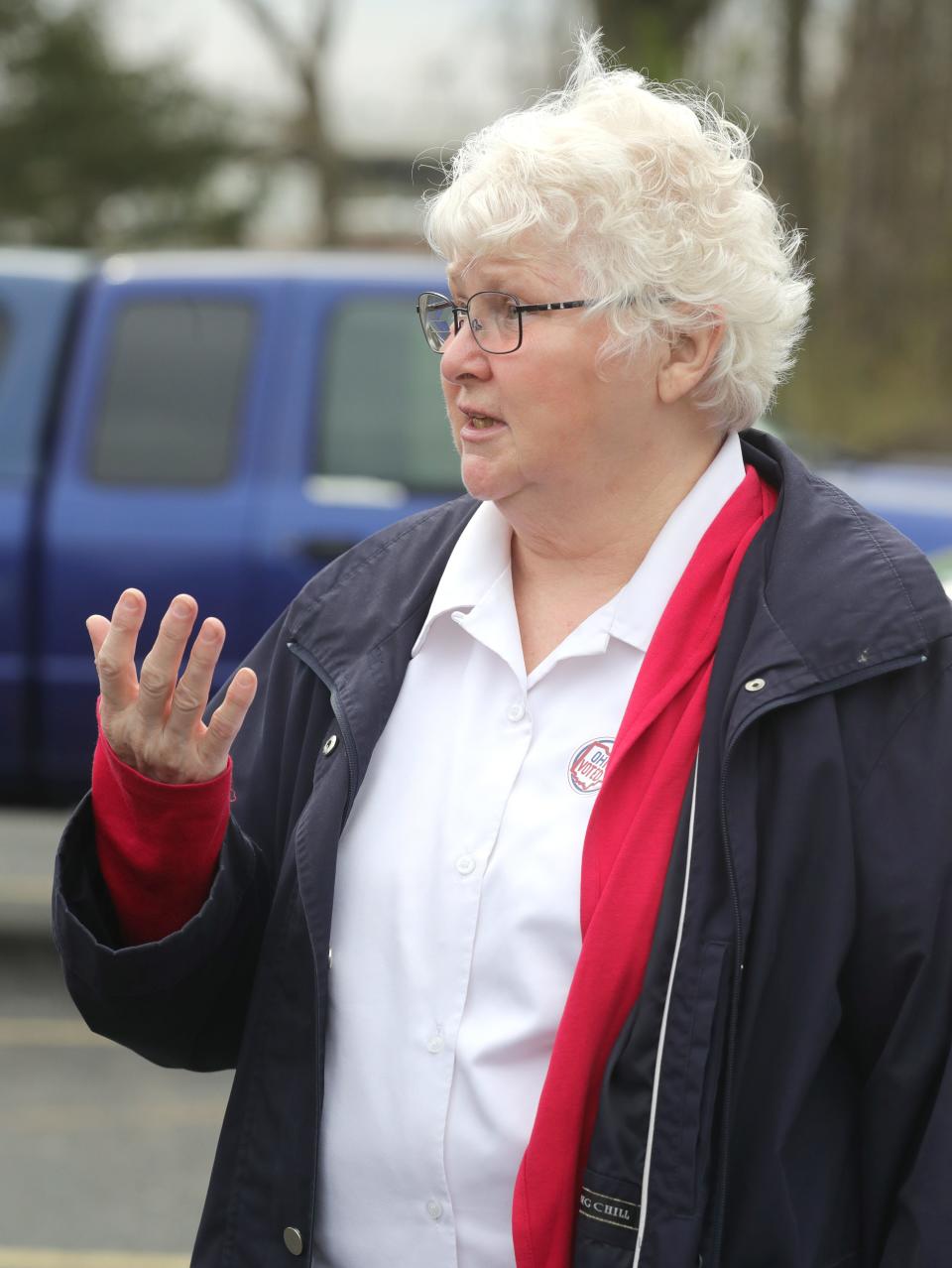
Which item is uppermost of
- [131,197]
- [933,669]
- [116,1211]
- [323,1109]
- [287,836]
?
[131,197]

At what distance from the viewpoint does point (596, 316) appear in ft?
6.47

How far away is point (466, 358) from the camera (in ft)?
6.61

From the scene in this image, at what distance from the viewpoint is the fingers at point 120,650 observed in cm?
183

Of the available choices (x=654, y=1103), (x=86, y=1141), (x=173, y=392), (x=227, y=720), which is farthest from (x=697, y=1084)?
(x=173, y=392)

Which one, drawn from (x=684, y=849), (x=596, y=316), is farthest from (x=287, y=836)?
(x=596, y=316)

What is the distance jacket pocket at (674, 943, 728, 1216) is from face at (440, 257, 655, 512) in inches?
24.3

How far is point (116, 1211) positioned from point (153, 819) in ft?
7.64

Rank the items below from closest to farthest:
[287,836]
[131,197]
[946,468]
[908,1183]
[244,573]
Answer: [908,1183] → [287,836] → [244,573] → [946,468] → [131,197]

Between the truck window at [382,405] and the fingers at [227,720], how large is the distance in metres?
3.46

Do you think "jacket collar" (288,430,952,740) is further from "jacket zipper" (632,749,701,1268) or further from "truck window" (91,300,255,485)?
"truck window" (91,300,255,485)

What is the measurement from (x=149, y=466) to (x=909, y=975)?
4.13m

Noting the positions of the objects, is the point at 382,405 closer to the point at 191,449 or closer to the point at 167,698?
the point at 191,449

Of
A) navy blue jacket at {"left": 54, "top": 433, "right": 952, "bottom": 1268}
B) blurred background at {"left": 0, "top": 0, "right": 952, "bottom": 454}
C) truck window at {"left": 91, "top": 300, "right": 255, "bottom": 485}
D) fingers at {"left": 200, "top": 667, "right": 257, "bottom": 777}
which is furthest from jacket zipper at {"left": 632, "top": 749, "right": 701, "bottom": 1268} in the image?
blurred background at {"left": 0, "top": 0, "right": 952, "bottom": 454}

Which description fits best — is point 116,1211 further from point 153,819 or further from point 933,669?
point 933,669
